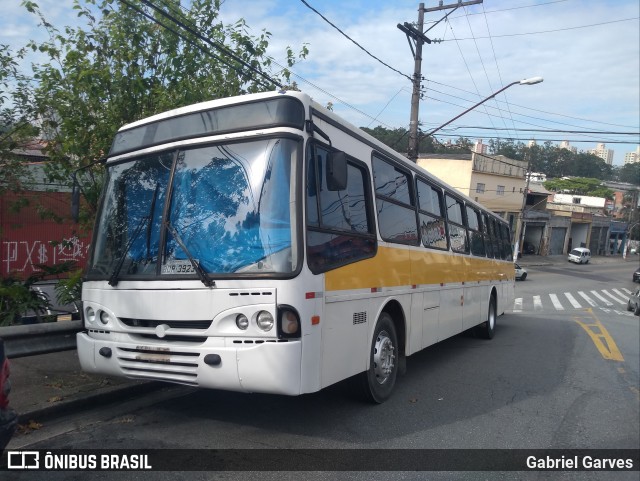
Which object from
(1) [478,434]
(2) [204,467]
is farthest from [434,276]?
(2) [204,467]

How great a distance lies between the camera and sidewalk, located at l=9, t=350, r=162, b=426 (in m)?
5.11

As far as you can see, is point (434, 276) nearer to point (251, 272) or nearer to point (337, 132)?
point (337, 132)

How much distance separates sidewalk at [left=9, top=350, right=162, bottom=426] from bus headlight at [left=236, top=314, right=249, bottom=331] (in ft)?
7.33

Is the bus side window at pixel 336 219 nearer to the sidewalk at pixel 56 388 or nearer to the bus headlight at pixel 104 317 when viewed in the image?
the bus headlight at pixel 104 317

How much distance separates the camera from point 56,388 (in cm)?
572

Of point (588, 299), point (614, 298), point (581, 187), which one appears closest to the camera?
point (588, 299)

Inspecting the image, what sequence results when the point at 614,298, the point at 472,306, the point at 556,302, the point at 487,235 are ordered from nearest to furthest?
the point at 472,306 < the point at 487,235 < the point at 556,302 < the point at 614,298

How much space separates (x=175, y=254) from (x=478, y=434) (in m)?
3.46

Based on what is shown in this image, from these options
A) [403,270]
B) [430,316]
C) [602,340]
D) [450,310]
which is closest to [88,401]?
[403,270]

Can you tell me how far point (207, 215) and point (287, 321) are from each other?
1.23 metres

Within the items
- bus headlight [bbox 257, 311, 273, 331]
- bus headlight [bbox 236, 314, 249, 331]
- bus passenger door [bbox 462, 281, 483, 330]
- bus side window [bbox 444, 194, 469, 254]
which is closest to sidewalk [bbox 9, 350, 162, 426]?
bus headlight [bbox 236, 314, 249, 331]

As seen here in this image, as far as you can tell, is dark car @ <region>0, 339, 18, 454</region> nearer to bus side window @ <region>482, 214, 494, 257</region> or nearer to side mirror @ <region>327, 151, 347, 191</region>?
side mirror @ <region>327, 151, 347, 191</region>

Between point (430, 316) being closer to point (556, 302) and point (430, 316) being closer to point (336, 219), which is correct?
point (336, 219)

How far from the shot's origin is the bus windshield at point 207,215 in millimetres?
4453
